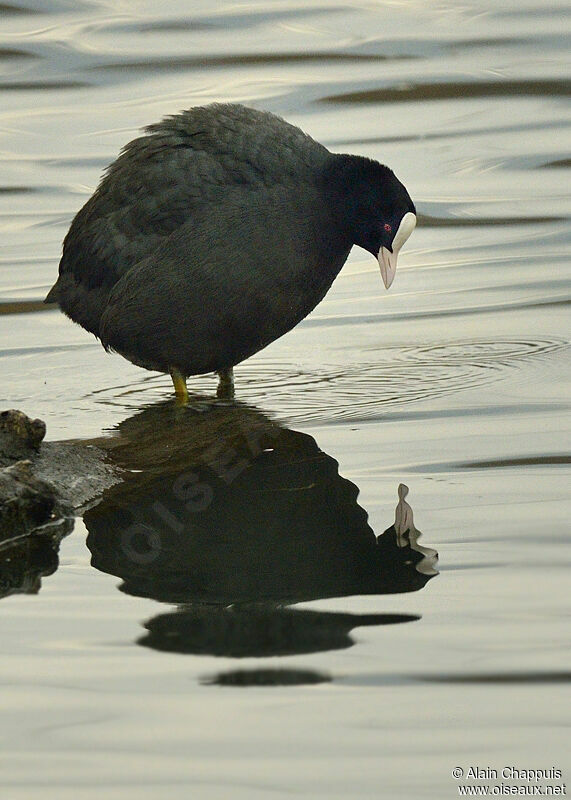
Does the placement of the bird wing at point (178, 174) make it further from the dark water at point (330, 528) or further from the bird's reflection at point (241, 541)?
the bird's reflection at point (241, 541)

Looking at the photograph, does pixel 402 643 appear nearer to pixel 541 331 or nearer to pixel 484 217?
pixel 541 331

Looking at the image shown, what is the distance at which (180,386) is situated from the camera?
18.8 ft

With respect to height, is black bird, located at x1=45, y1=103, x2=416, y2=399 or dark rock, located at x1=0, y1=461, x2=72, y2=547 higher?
black bird, located at x1=45, y1=103, x2=416, y2=399

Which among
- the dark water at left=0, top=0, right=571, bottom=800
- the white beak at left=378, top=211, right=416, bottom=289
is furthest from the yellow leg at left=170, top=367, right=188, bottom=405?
the white beak at left=378, top=211, right=416, bottom=289

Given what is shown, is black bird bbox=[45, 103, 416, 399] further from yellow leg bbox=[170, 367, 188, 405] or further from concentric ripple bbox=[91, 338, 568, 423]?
concentric ripple bbox=[91, 338, 568, 423]

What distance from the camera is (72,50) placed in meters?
11.7

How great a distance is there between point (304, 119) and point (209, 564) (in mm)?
6407

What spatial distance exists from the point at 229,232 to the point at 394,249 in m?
0.62

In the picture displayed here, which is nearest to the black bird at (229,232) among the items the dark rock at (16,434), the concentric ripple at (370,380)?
the concentric ripple at (370,380)

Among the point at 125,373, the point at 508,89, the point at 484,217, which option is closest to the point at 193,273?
the point at 125,373

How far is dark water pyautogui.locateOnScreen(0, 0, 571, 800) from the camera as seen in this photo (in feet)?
9.75

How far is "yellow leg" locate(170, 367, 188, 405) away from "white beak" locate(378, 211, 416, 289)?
89 centimetres

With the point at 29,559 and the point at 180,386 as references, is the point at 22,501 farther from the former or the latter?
the point at 180,386

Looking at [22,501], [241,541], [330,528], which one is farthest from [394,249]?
[22,501]
